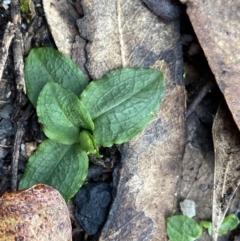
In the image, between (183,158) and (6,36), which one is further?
(183,158)

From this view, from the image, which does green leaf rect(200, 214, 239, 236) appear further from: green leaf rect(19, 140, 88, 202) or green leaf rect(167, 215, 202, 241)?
green leaf rect(19, 140, 88, 202)

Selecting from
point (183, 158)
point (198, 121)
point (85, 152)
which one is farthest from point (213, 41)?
point (85, 152)

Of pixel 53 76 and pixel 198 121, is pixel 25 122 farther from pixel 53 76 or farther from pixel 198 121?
pixel 198 121

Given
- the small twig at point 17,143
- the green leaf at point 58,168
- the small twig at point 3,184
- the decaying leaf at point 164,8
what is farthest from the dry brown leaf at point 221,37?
the small twig at point 3,184

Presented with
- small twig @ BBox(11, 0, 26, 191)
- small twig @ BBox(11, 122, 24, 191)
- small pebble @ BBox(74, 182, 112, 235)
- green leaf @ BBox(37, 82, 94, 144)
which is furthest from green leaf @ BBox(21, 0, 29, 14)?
small pebble @ BBox(74, 182, 112, 235)

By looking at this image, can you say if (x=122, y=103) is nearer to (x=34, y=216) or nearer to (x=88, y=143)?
(x=88, y=143)

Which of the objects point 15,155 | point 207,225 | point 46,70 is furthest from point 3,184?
point 207,225

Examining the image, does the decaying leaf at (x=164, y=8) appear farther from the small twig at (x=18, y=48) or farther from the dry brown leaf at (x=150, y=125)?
the small twig at (x=18, y=48)
